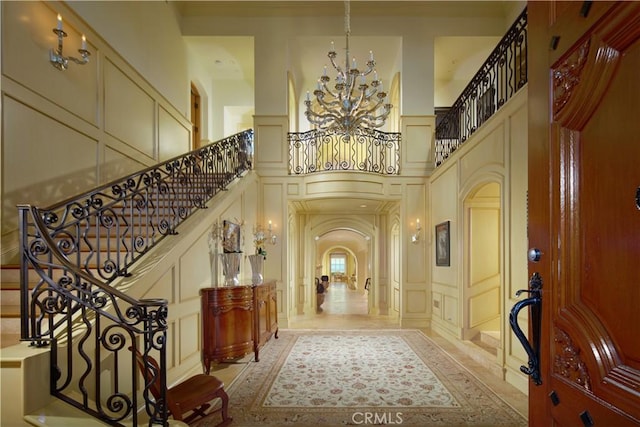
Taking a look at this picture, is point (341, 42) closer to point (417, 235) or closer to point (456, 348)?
point (417, 235)

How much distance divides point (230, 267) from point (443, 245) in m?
4.16

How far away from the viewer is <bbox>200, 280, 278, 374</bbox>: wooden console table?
484 cm

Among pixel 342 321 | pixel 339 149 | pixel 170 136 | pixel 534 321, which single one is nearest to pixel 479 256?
pixel 339 149

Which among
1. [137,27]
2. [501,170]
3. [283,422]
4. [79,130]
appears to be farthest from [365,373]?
[137,27]

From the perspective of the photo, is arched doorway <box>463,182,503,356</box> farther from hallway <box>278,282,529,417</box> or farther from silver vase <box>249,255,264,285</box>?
silver vase <box>249,255,264,285</box>

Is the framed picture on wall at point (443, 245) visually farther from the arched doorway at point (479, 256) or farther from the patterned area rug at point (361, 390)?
the patterned area rug at point (361, 390)

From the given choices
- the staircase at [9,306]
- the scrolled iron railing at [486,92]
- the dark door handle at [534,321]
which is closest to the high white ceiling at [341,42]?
the scrolled iron railing at [486,92]

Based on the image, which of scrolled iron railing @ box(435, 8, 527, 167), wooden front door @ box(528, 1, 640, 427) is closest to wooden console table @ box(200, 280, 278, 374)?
wooden front door @ box(528, 1, 640, 427)

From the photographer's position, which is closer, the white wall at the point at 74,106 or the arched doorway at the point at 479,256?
the white wall at the point at 74,106

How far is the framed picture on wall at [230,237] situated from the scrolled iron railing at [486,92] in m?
4.31

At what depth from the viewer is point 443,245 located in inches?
291

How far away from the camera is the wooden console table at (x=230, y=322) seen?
4.84 metres

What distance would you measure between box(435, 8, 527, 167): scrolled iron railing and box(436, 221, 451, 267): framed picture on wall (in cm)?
147

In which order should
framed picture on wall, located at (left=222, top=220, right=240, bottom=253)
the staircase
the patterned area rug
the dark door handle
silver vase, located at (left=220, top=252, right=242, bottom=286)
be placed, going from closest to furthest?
the dark door handle
the staircase
the patterned area rug
silver vase, located at (left=220, top=252, right=242, bottom=286)
framed picture on wall, located at (left=222, top=220, right=240, bottom=253)
